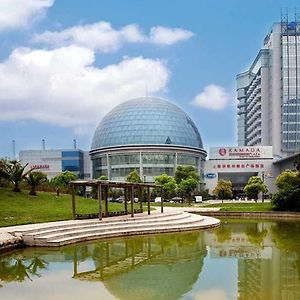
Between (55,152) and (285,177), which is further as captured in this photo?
(55,152)

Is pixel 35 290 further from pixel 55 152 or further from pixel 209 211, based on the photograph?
pixel 55 152

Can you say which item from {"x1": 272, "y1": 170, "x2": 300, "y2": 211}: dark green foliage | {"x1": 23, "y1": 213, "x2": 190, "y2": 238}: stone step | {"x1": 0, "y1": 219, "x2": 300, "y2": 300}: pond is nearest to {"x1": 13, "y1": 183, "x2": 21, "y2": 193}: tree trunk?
{"x1": 23, "y1": 213, "x2": 190, "y2": 238}: stone step

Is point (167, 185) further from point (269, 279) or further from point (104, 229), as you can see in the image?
point (269, 279)

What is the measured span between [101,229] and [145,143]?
61.8m

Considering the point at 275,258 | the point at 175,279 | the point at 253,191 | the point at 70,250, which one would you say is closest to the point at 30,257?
the point at 70,250

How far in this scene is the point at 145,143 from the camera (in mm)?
82875

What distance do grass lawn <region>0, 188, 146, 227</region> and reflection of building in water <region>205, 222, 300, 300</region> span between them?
8212 mm

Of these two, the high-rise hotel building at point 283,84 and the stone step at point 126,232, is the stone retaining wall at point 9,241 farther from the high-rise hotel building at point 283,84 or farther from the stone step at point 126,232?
the high-rise hotel building at point 283,84

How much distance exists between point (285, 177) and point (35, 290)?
136 ft

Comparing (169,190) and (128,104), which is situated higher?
(128,104)

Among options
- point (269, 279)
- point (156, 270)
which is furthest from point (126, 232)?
point (269, 279)

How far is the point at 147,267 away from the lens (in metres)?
13.4

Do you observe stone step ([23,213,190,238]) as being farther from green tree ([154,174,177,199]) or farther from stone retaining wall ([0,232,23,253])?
green tree ([154,174,177,199])

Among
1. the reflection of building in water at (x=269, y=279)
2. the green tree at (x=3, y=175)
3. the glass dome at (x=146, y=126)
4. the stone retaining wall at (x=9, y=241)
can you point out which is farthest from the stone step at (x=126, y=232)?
the glass dome at (x=146, y=126)
